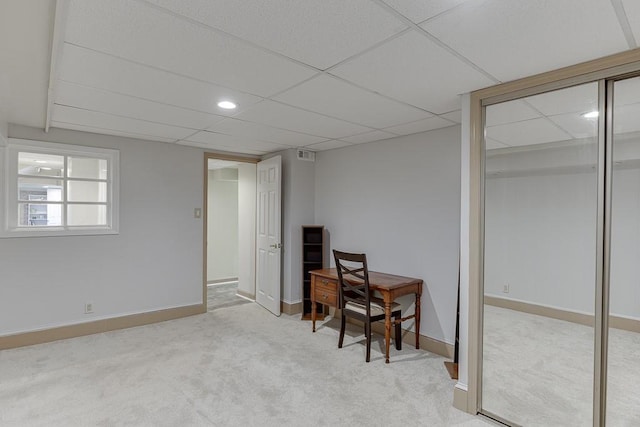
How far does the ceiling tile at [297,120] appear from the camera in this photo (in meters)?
2.71

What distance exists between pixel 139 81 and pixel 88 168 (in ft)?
7.99

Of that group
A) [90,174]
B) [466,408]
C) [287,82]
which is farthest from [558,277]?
[90,174]

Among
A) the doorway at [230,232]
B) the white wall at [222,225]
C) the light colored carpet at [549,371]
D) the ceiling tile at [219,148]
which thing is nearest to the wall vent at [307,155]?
the ceiling tile at [219,148]

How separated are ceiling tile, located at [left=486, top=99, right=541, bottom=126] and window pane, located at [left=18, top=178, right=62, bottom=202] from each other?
4172 millimetres

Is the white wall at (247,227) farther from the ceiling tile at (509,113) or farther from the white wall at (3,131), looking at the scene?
the ceiling tile at (509,113)

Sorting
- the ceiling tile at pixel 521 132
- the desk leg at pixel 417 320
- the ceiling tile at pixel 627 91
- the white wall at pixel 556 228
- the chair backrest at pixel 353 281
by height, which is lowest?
the desk leg at pixel 417 320

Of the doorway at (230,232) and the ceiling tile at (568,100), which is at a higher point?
the ceiling tile at (568,100)

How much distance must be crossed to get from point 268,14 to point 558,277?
223 cm

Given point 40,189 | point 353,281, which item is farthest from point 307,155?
point 40,189

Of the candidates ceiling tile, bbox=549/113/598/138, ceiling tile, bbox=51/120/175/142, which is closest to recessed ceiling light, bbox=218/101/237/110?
ceiling tile, bbox=51/120/175/142

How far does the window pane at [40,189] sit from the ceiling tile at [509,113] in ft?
13.7

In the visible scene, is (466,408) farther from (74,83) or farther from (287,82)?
(74,83)

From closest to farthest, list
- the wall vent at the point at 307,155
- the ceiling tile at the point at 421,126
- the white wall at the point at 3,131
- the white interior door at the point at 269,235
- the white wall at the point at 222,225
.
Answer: the white wall at the point at 3,131
the ceiling tile at the point at 421,126
the white interior door at the point at 269,235
the wall vent at the point at 307,155
the white wall at the point at 222,225

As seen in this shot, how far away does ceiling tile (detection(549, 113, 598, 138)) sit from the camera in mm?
1914
